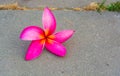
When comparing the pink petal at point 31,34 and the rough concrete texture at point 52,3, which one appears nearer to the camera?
the pink petal at point 31,34

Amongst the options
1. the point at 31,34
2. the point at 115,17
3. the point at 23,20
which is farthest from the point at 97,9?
the point at 31,34

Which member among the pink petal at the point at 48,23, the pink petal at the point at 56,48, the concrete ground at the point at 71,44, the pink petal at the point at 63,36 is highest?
the pink petal at the point at 48,23

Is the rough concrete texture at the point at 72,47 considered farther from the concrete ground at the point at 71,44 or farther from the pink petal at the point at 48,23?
the pink petal at the point at 48,23

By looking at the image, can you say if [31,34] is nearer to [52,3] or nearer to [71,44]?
[71,44]

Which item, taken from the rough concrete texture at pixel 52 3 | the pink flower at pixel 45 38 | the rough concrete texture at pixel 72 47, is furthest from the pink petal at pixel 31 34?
the rough concrete texture at pixel 52 3

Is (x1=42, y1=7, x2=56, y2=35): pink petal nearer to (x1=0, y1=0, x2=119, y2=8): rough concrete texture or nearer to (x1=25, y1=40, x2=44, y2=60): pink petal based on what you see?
(x1=25, y1=40, x2=44, y2=60): pink petal

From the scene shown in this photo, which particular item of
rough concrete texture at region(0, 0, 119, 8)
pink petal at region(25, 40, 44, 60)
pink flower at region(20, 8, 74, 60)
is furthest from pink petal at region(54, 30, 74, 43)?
rough concrete texture at region(0, 0, 119, 8)

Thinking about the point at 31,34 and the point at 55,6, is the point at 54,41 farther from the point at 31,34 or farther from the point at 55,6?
the point at 55,6
